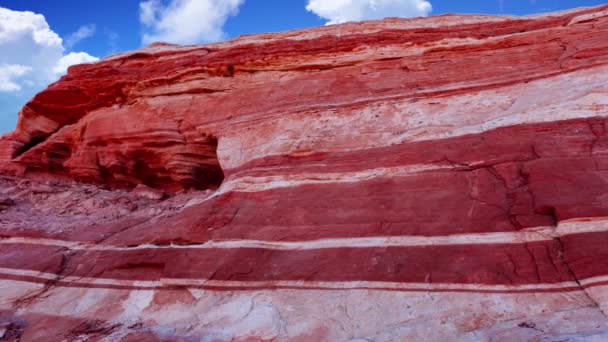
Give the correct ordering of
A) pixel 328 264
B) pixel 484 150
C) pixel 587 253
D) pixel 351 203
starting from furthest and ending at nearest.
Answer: pixel 351 203 → pixel 484 150 → pixel 328 264 → pixel 587 253

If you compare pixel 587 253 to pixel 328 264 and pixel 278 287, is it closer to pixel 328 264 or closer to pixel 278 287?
pixel 328 264

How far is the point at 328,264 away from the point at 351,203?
113 centimetres

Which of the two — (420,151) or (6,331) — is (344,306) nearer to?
(420,151)

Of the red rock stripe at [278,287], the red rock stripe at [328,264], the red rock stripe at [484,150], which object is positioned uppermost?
the red rock stripe at [484,150]

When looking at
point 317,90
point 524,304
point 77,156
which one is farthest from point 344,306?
point 77,156

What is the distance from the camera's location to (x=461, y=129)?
6848mm

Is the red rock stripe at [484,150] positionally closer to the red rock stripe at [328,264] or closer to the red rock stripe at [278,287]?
the red rock stripe at [328,264]

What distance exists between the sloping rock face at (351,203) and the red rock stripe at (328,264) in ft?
0.08

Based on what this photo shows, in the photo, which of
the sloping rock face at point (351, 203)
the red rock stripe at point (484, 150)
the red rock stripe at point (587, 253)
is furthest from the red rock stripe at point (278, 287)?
the red rock stripe at point (484, 150)

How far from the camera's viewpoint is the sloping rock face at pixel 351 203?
4918 millimetres

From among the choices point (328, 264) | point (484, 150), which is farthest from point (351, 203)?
point (484, 150)

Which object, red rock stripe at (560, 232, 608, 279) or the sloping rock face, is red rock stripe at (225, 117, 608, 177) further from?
red rock stripe at (560, 232, 608, 279)

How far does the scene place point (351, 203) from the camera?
6484mm

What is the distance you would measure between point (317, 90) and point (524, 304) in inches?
236
